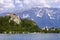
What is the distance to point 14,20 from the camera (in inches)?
4985

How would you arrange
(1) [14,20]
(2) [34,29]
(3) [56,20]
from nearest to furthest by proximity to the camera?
(2) [34,29], (1) [14,20], (3) [56,20]

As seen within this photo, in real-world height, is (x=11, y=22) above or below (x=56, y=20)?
above

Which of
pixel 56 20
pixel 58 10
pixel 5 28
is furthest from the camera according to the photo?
pixel 56 20

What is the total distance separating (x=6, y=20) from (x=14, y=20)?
5.82 metres

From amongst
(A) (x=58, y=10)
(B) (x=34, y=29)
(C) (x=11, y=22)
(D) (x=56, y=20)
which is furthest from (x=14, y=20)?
(D) (x=56, y=20)

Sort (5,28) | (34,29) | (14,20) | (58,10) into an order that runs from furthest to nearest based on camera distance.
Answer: (58,10) → (14,20) → (34,29) → (5,28)

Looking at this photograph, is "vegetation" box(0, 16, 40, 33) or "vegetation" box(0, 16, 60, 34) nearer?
"vegetation" box(0, 16, 60, 34)

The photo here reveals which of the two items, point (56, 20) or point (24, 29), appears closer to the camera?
point (24, 29)

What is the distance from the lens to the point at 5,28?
109m

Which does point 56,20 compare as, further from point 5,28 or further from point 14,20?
point 5,28

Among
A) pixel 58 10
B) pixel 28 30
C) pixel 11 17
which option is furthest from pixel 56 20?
pixel 28 30

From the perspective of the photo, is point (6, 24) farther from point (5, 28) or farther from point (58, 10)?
point (58, 10)

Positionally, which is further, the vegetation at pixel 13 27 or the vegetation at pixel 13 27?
the vegetation at pixel 13 27

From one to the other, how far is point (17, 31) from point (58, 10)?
75.9m
